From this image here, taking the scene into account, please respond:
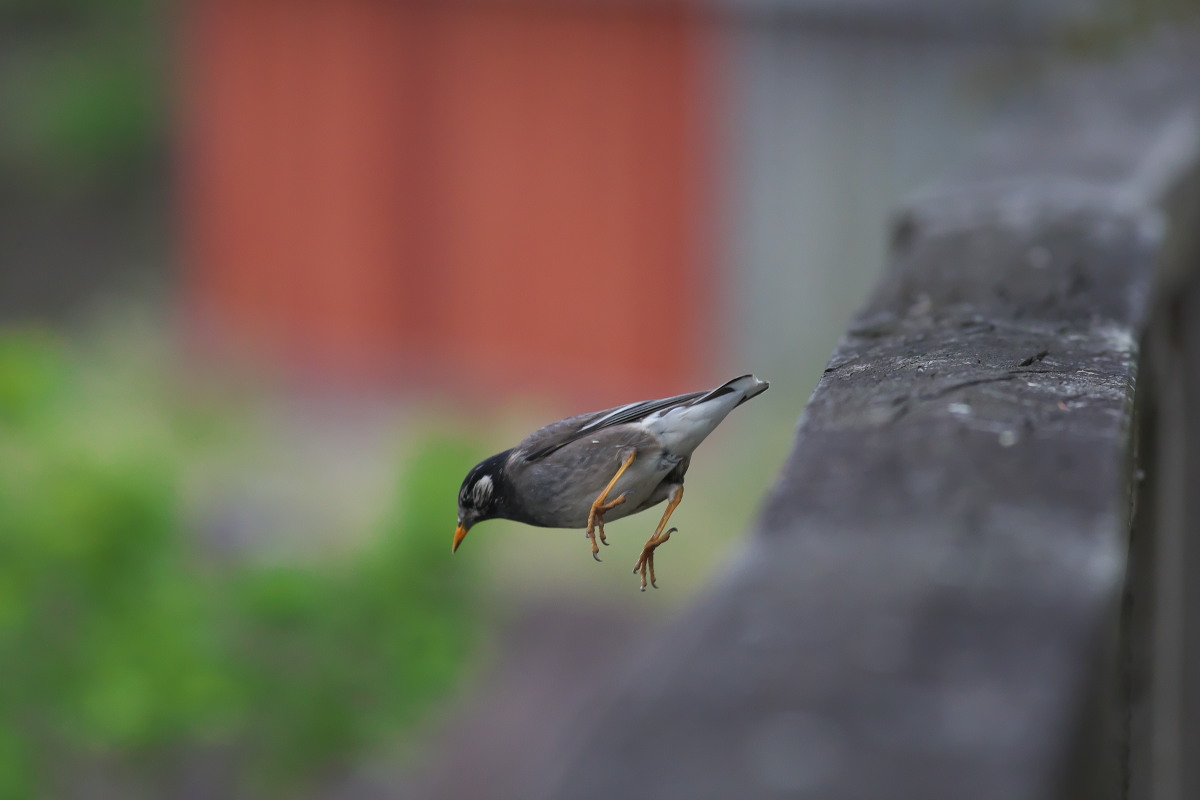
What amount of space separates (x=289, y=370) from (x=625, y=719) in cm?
900

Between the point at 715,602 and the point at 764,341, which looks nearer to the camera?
the point at 715,602

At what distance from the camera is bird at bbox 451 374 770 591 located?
3.08ft

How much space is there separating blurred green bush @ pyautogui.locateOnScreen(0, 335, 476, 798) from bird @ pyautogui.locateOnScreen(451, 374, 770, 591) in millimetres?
3808

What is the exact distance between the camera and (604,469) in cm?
98

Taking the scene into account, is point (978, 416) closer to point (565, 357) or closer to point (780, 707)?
point (780, 707)

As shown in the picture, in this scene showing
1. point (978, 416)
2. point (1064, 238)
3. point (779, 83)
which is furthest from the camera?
point (779, 83)

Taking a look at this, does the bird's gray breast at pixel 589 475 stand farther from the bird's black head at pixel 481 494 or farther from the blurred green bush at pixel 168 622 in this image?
the blurred green bush at pixel 168 622

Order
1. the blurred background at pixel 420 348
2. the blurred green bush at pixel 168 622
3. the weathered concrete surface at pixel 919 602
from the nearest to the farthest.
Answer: the weathered concrete surface at pixel 919 602, the blurred green bush at pixel 168 622, the blurred background at pixel 420 348

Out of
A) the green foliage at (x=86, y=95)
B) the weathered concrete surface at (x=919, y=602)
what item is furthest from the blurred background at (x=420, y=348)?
the green foliage at (x=86, y=95)

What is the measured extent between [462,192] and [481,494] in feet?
26.8

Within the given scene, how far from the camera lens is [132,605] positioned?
15.6 feet

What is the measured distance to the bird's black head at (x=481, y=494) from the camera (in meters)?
1.01

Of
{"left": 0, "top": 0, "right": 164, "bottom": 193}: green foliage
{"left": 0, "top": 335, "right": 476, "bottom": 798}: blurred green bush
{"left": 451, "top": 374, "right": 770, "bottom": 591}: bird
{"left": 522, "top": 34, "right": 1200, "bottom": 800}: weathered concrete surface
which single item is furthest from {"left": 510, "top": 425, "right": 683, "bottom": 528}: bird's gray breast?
{"left": 0, "top": 0, "right": 164, "bottom": 193}: green foliage

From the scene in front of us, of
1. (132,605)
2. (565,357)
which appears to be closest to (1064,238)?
(132,605)
